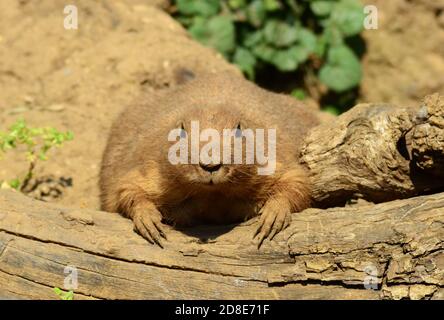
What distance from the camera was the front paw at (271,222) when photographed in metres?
6.15

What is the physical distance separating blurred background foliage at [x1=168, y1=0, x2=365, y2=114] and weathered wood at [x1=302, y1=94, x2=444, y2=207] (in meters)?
4.42

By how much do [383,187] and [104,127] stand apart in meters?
4.21

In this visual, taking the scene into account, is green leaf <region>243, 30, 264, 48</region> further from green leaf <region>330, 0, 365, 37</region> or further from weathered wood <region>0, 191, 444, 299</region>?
weathered wood <region>0, 191, 444, 299</region>

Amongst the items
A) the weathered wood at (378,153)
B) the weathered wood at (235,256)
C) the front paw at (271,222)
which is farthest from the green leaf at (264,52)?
the weathered wood at (235,256)

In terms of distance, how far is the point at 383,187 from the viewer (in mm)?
6441

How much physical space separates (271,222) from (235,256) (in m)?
0.47

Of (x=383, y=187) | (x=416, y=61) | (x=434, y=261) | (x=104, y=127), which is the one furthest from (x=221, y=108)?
(x=416, y=61)

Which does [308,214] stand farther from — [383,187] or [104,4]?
[104,4]

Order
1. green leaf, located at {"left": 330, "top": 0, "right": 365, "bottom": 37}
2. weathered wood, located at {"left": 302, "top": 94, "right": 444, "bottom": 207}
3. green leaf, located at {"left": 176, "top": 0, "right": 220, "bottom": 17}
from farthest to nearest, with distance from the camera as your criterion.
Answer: green leaf, located at {"left": 330, "top": 0, "right": 365, "bottom": 37} → green leaf, located at {"left": 176, "top": 0, "right": 220, "bottom": 17} → weathered wood, located at {"left": 302, "top": 94, "right": 444, "bottom": 207}

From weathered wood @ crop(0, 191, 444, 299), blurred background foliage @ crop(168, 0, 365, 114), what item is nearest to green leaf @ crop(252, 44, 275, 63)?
blurred background foliage @ crop(168, 0, 365, 114)

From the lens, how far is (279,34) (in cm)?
1131

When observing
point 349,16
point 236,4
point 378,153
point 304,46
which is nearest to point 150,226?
point 378,153

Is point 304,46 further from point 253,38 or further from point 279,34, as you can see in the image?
point 253,38

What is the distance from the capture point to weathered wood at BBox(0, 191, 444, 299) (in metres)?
5.57
